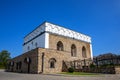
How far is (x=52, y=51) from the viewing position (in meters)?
19.8

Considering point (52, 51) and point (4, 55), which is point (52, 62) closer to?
point (52, 51)

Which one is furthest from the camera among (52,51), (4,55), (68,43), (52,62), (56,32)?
(4,55)

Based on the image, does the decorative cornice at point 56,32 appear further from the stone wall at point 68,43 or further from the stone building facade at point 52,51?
the stone wall at point 68,43

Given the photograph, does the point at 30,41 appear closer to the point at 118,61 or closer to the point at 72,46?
the point at 72,46

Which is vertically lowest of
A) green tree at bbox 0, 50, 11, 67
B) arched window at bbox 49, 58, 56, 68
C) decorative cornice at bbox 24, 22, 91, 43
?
arched window at bbox 49, 58, 56, 68

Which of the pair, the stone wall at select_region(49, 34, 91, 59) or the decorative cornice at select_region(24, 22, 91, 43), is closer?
the stone wall at select_region(49, 34, 91, 59)

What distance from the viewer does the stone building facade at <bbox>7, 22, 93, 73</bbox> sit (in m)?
18.6

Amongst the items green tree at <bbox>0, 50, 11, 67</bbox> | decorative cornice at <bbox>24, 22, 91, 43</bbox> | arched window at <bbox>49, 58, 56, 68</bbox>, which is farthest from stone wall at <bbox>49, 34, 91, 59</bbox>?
green tree at <bbox>0, 50, 11, 67</bbox>

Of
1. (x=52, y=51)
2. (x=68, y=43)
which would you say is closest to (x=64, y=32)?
(x=68, y=43)

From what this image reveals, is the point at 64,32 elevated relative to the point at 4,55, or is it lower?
elevated

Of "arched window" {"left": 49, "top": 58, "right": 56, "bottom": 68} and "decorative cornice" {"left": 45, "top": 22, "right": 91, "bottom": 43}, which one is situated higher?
"decorative cornice" {"left": 45, "top": 22, "right": 91, "bottom": 43}

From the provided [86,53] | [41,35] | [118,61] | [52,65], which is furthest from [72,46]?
[118,61]

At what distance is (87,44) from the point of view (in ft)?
105

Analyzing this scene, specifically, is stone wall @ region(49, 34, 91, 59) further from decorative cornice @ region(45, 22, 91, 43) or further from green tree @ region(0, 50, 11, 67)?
green tree @ region(0, 50, 11, 67)
